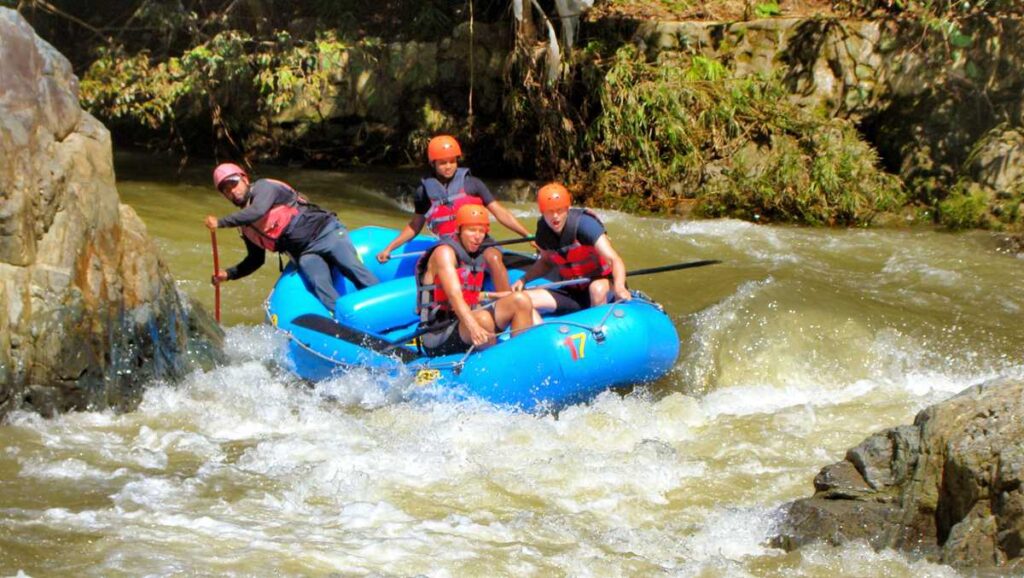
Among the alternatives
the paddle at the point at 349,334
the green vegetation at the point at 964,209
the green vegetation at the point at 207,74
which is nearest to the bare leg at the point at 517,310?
the paddle at the point at 349,334

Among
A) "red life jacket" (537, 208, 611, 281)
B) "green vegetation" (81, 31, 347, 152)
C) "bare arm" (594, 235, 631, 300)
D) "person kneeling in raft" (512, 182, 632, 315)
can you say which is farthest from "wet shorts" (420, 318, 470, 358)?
"green vegetation" (81, 31, 347, 152)

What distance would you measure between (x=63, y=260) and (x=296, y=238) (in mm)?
1737

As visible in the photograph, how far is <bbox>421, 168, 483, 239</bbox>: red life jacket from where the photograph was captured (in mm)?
7512

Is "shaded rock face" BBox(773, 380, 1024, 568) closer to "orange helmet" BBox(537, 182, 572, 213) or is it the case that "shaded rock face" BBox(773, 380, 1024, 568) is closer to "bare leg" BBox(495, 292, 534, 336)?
"bare leg" BBox(495, 292, 534, 336)

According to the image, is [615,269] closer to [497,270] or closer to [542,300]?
[542,300]

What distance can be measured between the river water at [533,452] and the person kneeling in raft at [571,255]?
59 cm

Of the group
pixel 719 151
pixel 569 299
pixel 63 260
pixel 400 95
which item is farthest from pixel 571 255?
pixel 400 95

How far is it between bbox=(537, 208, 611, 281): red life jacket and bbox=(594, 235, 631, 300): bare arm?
0.03m

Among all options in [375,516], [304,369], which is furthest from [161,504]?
[304,369]

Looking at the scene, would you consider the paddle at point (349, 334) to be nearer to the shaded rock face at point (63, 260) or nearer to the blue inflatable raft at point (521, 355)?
the blue inflatable raft at point (521, 355)

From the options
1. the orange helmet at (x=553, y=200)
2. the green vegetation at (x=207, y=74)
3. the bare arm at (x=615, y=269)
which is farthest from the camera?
the green vegetation at (x=207, y=74)

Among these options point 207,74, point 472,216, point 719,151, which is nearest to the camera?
point 472,216

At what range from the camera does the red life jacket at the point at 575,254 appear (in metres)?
6.48

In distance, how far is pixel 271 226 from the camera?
23.3 feet
